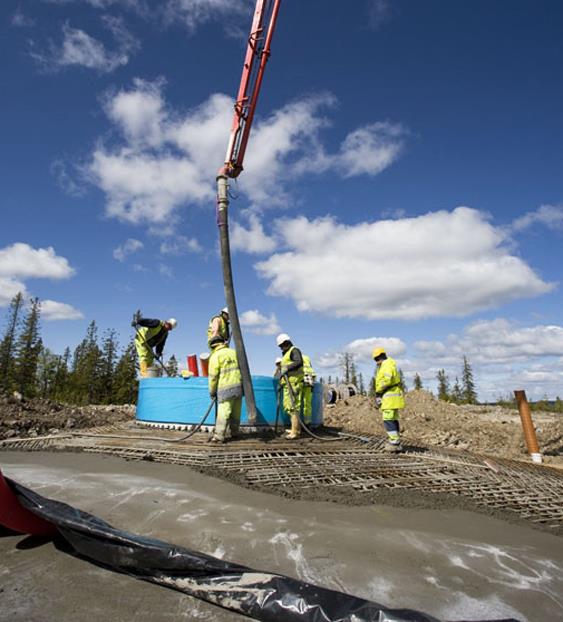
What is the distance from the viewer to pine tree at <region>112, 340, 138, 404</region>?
43.8 metres

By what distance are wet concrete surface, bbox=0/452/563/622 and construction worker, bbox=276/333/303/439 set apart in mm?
3590

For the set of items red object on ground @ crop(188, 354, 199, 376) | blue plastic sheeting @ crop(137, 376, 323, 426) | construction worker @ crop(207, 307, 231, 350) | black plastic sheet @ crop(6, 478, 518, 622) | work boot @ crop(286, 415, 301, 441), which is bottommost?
black plastic sheet @ crop(6, 478, 518, 622)

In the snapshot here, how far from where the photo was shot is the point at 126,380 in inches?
1778

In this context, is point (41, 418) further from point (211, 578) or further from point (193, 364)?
point (211, 578)

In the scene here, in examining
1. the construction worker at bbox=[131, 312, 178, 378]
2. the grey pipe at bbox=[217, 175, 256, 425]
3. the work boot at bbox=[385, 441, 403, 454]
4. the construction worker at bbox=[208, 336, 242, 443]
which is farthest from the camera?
the construction worker at bbox=[131, 312, 178, 378]

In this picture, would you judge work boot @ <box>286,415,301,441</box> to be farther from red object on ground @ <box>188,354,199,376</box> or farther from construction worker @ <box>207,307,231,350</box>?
red object on ground @ <box>188,354,199,376</box>

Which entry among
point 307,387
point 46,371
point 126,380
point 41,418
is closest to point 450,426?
point 307,387

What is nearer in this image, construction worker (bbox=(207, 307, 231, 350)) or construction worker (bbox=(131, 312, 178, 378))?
construction worker (bbox=(207, 307, 231, 350))

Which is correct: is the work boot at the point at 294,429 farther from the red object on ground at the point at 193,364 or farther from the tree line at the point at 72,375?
the tree line at the point at 72,375

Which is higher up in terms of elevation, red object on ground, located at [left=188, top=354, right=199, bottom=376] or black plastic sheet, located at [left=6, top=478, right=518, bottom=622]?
red object on ground, located at [left=188, top=354, right=199, bottom=376]

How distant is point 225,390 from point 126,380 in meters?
42.3

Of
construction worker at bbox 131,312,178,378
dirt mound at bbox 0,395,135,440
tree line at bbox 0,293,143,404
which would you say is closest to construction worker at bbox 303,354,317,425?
construction worker at bbox 131,312,178,378

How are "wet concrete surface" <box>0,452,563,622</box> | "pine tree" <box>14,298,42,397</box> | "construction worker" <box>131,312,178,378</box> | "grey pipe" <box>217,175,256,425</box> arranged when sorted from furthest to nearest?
"pine tree" <box>14,298,42,397</box>, "construction worker" <box>131,312,178,378</box>, "grey pipe" <box>217,175,256,425</box>, "wet concrete surface" <box>0,452,563,622</box>

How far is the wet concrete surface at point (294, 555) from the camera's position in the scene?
6.65 feet
